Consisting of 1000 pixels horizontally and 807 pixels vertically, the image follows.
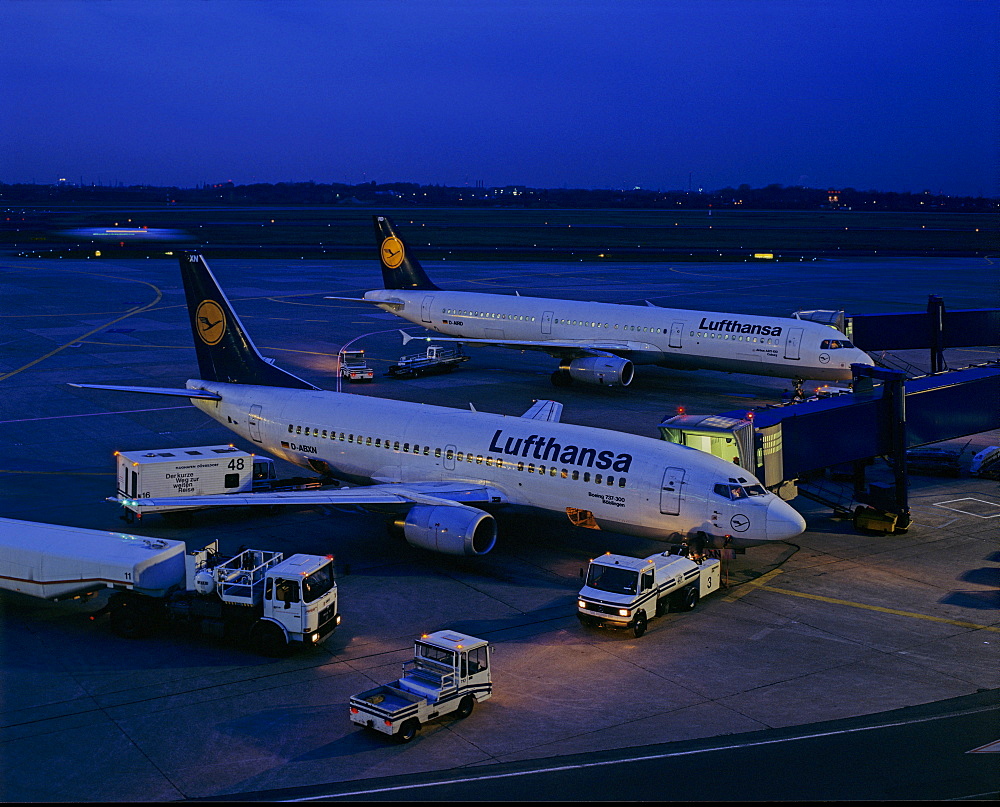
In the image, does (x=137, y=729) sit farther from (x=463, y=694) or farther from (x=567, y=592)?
(x=567, y=592)

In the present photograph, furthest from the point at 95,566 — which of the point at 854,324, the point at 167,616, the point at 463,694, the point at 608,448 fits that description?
the point at 854,324

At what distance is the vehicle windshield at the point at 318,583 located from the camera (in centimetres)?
2689

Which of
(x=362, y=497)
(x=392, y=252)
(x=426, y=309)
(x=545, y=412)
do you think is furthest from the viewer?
(x=392, y=252)

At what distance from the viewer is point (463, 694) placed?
78.4 ft

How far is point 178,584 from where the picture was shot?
1139 inches

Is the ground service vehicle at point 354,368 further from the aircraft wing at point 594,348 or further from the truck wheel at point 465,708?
the truck wheel at point 465,708

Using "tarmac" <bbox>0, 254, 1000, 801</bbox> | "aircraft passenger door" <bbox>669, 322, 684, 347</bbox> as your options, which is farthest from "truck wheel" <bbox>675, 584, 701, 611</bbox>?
"aircraft passenger door" <bbox>669, 322, 684, 347</bbox>

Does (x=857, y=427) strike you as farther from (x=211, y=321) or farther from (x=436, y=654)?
(x=211, y=321)

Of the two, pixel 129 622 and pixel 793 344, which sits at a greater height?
pixel 793 344

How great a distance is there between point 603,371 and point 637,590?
34561 millimetres

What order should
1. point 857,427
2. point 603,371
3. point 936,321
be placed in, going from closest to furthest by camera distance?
point 857,427, point 936,321, point 603,371

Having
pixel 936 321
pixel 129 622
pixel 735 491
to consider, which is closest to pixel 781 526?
pixel 735 491

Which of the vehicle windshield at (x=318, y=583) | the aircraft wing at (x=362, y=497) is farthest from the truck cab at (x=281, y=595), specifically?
the aircraft wing at (x=362, y=497)

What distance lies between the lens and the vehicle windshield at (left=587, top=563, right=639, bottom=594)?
94.8ft
